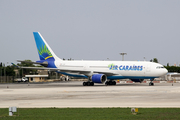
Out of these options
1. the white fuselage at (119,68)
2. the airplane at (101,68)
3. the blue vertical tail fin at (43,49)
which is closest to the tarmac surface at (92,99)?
Result: the white fuselage at (119,68)

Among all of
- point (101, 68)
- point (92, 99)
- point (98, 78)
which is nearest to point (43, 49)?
point (101, 68)

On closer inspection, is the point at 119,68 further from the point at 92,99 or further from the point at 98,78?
the point at 92,99

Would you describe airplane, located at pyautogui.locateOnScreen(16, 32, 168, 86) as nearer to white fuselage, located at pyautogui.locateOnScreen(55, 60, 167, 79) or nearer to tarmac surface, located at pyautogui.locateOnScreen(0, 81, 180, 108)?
white fuselage, located at pyautogui.locateOnScreen(55, 60, 167, 79)

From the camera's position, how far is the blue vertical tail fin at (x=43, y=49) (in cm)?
6134

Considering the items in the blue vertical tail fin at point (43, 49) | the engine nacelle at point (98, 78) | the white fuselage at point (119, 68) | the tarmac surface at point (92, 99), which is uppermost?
the blue vertical tail fin at point (43, 49)

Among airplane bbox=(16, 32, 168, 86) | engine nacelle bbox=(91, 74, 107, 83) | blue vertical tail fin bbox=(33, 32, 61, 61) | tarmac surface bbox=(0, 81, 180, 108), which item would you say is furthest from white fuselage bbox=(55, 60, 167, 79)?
tarmac surface bbox=(0, 81, 180, 108)

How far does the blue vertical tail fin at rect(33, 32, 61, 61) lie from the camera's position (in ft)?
201

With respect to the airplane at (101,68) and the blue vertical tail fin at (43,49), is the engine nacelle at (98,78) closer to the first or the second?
the airplane at (101,68)

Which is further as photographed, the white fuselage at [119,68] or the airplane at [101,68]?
the airplane at [101,68]
